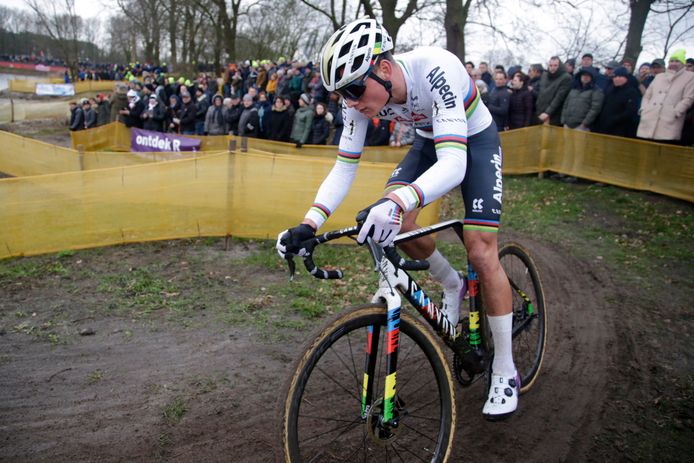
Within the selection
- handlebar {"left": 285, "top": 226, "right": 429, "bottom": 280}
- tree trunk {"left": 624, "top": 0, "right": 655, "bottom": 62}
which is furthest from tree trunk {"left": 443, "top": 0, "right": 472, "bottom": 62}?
handlebar {"left": 285, "top": 226, "right": 429, "bottom": 280}

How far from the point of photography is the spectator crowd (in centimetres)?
984

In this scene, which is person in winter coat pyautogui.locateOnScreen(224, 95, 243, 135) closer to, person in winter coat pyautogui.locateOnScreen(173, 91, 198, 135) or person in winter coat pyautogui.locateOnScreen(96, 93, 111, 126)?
person in winter coat pyautogui.locateOnScreen(173, 91, 198, 135)

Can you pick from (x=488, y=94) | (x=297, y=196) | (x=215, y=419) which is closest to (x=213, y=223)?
(x=297, y=196)

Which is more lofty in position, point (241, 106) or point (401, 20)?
point (401, 20)

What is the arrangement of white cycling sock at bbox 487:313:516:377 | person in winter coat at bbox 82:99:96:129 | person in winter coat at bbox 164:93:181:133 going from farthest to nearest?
person in winter coat at bbox 82:99:96:129 < person in winter coat at bbox 164:93:181:133 < white cycling sock at bbox 487:313:516:377

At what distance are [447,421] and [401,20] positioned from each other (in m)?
18.6

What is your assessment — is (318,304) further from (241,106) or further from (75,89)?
(75,89)

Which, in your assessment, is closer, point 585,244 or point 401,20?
point 585,244

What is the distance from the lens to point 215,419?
12.1ft

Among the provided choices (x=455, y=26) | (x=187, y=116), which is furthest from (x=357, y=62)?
(x=187, y=116)

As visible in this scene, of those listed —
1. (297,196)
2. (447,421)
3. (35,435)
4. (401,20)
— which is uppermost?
(401,20)

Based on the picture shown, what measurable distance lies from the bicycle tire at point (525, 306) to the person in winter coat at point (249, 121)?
10964 millimetres

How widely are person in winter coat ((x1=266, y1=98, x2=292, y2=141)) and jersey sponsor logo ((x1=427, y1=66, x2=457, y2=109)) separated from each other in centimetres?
1083

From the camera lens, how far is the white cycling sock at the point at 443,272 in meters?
3.82
